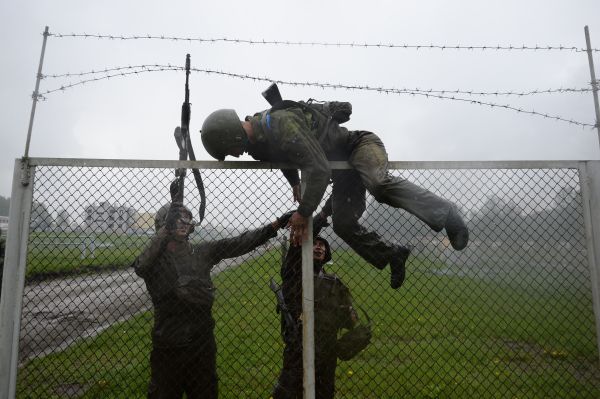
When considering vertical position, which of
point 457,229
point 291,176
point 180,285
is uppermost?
point 291,176

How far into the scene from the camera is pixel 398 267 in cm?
343

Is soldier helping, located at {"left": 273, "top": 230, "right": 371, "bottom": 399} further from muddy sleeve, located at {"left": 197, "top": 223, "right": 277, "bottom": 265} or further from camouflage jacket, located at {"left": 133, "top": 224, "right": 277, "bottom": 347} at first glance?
camouflage jacket, located at {"left": 133, "top": 224, "right": 277, "bottom": 347}

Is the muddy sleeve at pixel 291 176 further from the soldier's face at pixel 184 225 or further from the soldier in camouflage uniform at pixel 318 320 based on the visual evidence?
the soldier's face at pixel 184 225

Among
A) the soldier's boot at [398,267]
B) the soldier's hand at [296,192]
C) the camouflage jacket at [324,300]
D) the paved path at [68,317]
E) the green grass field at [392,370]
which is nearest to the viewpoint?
the soldier's hand at [296,192]

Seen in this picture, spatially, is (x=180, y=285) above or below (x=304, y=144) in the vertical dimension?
below

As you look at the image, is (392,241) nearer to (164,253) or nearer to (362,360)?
(164,253)

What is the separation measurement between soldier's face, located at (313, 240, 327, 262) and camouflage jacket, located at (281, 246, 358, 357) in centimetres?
16

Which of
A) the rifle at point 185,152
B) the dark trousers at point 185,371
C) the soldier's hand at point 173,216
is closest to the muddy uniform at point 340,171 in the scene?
the rifle at point 185,152

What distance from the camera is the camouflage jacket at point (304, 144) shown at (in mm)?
2613

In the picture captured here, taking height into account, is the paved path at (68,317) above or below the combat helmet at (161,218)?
below

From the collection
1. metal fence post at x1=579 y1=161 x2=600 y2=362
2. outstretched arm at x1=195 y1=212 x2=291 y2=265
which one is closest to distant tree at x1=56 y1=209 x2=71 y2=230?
outstretched arm at x1=195 y1=212 x2=291 y2=265

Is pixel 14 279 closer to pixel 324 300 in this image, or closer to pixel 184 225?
pixel 184 225

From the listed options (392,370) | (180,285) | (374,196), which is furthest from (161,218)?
(392,370)

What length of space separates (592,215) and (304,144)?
85.3 inches
